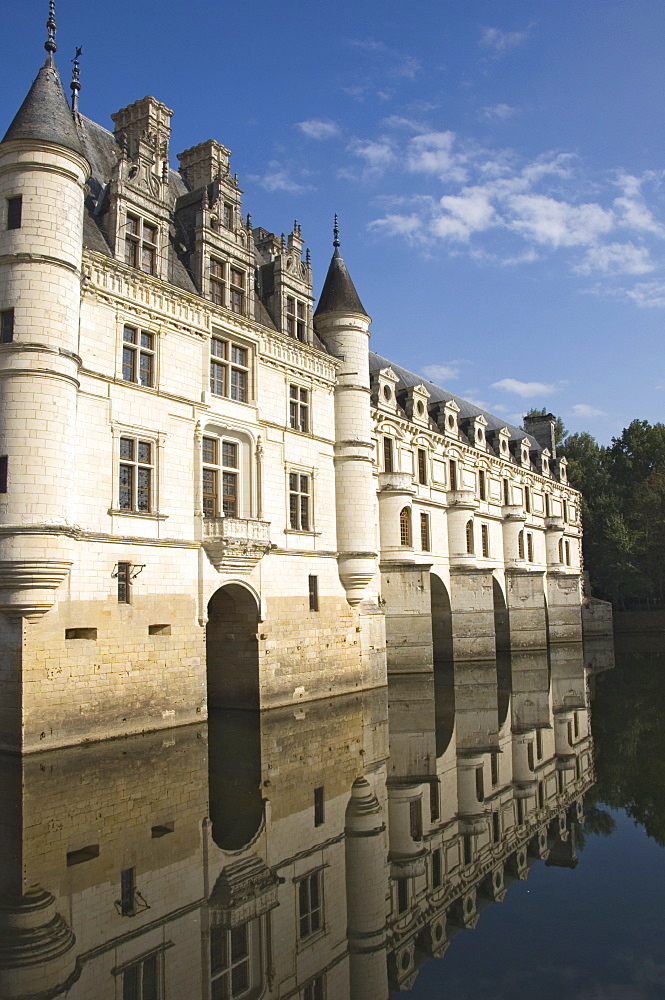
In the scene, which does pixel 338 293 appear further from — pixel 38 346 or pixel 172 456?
pixel 38 346

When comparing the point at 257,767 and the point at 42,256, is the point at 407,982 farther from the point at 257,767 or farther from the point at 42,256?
the point at 42,256

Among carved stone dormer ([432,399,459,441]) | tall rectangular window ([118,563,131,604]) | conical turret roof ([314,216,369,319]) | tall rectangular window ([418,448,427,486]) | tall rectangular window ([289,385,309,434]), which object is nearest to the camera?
tall rectangular window ([118,563,131,604])

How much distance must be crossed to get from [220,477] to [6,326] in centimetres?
705

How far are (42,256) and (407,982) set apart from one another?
1528 centimetres

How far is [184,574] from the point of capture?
19.5m

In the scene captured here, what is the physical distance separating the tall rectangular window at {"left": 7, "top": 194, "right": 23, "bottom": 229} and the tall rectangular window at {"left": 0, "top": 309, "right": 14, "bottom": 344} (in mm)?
1953

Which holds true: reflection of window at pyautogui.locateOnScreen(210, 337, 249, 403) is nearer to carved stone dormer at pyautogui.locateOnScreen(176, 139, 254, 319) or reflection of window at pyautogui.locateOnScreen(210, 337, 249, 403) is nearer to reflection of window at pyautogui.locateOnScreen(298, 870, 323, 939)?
carved stone dormer at pyautogui.locateOnScreen(176, 139, 254, 319)

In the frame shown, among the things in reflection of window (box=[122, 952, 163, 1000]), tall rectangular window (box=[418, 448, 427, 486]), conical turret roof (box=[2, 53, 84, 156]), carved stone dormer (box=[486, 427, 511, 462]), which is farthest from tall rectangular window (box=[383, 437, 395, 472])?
reflection of window (box=[122, 952, 163, 1000])

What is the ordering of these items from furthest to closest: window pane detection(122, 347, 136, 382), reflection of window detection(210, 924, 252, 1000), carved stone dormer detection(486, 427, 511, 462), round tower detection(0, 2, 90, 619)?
carved stone dormer detection(486, 427, 511, 462) → window pane detection(122, 347, 136, 382) → round tower detection(0, 2, 90, 619) → reflection of window detection(210, 924, 252, 1000)

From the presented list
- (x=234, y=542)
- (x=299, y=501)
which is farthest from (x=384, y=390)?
(x=234, y=542)

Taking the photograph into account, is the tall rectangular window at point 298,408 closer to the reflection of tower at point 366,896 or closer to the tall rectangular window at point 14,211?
the tall rectangular window at point 14,211

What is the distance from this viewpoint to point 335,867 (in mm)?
9867

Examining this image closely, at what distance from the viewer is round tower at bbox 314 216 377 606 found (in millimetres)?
25766

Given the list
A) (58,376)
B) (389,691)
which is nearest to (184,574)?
(58,376)
